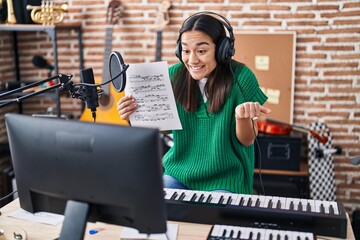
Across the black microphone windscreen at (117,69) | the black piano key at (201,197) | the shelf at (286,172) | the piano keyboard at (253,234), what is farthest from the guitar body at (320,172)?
the black microphone windscreen at (117,69)

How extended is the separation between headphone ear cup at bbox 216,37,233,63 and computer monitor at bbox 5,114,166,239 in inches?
38.4

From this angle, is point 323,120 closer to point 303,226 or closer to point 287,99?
point 287,99

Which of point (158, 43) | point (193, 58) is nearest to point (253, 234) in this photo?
point (193, 58)

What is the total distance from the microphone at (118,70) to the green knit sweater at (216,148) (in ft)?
1.74

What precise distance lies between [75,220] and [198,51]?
1039mm

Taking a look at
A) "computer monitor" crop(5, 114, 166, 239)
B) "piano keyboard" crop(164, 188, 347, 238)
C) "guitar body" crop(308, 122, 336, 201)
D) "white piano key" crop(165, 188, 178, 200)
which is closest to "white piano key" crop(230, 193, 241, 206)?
"piano keyboard" crop(164, 188, 347, 238)

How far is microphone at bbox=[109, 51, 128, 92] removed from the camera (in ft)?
5.52

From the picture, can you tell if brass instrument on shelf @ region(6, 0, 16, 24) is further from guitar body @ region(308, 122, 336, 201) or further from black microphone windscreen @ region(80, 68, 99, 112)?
guitar body @ region(308, 122, 336, 201)

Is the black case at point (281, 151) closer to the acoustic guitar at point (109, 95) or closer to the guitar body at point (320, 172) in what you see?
the guitar body at point (320, 172)

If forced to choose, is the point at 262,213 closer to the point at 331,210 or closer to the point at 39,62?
the point at 331,210

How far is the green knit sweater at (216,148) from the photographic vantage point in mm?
2133

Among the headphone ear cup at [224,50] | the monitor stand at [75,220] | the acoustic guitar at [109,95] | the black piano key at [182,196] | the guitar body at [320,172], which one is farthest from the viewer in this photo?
the acoustic guitar at [109,95]

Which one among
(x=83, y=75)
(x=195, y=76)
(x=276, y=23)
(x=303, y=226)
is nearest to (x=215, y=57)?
(x=195, y=76)

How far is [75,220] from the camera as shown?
4.31 ft
